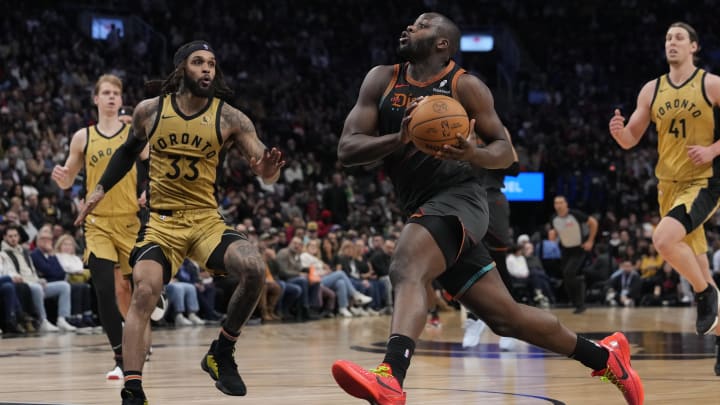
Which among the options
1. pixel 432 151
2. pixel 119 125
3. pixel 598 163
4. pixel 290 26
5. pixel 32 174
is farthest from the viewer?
pixel 290 26

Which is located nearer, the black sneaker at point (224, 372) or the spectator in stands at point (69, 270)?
the black sneaker at point (224, 372)

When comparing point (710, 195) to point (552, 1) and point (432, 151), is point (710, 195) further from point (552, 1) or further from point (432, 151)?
point (552, 1)

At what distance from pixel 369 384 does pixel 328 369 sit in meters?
3.95

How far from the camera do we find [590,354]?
18.4 feet

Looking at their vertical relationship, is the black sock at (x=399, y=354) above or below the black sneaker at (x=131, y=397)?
above

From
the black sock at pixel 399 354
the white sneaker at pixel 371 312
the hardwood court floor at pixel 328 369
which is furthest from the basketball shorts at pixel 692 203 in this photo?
the white sneaker at pixel 371 312

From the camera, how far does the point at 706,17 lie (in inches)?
1468

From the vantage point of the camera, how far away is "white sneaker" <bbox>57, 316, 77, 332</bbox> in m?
14.0

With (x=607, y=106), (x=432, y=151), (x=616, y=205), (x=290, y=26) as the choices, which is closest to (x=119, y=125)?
Answer: (x=432, y=151)

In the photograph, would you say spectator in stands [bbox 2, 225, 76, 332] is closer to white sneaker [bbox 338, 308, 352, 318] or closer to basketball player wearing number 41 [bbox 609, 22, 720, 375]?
white sneaker [bbox 338, 308, 352, 318]

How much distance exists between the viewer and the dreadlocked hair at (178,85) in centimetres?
659

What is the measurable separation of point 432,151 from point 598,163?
26.3 meters

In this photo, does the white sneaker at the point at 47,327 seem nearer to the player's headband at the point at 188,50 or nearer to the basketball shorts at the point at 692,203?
the player's headband at the point at 188,50

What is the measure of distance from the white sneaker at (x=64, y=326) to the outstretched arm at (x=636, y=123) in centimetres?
811
